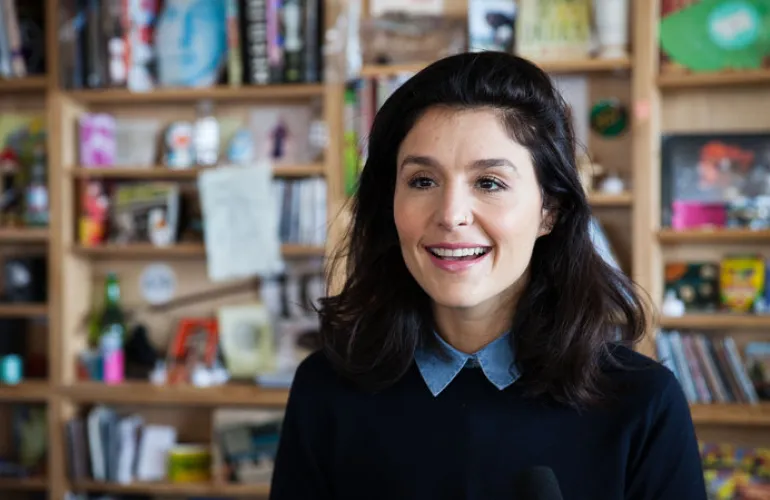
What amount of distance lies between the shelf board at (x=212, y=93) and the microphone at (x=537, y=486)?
85.1 inches

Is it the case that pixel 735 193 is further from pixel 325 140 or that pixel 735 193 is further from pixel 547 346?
pixel 547 346

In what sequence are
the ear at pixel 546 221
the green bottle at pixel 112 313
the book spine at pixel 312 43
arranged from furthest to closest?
the green bottle at pixel 112 313, the book spine at pixel 312 43, the ear at pixel 546 221

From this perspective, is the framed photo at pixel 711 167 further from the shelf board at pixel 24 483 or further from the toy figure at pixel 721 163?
the shelf board at pixel 24 483

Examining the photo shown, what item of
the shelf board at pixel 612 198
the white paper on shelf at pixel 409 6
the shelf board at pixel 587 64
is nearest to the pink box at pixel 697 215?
the shelf board at pixel 612 198

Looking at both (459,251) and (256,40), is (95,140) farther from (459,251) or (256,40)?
(459,251)

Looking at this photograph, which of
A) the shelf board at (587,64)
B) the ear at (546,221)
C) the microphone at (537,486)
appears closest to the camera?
the microphone at (537,486)

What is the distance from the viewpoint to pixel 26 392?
282 centimetres

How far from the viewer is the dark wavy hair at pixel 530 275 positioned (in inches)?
40.4

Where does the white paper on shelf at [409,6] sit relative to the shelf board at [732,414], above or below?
above

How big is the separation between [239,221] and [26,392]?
1017mm

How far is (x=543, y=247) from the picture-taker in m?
1.14

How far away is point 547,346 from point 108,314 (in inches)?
90.5

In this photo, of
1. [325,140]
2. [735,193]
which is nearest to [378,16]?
[325,140]

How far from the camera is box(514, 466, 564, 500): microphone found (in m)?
0.68
